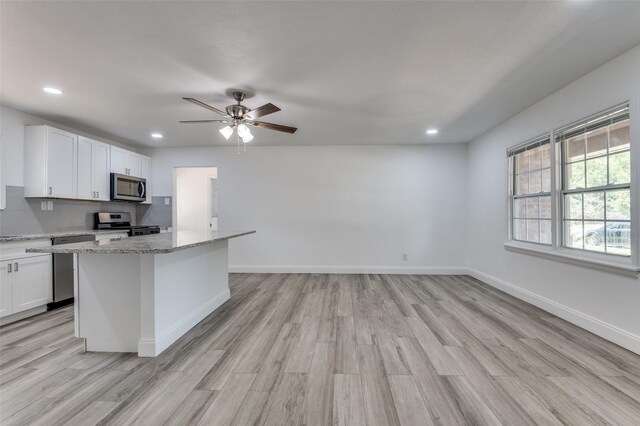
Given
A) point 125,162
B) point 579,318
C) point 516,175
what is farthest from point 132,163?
point 579,318

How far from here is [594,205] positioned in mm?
2721

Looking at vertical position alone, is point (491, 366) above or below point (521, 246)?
below

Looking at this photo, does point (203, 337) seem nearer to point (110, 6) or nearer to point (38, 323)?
point (38, 323)

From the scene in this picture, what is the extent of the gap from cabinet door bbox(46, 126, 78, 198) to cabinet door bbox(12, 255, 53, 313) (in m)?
0.91

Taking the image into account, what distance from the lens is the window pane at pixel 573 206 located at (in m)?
2.88

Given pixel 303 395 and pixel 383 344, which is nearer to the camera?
pixel 303 395

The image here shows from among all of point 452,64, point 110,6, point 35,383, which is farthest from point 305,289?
point 110,6

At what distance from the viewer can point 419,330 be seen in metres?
2.67

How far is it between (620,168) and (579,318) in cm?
147

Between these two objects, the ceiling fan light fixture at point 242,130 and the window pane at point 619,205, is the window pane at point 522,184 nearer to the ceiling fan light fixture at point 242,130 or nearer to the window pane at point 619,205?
the window pane at point 619,205

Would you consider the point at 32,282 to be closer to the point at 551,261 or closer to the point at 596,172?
the point at 551,261

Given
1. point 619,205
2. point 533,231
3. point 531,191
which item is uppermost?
point 531,191

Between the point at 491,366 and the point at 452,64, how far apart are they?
244 cm

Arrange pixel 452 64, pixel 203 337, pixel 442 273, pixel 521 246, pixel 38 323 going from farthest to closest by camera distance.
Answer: pixel 442 273
pixel 521 246
pixel 38 323
pixel 203 337
pixel 452 64
